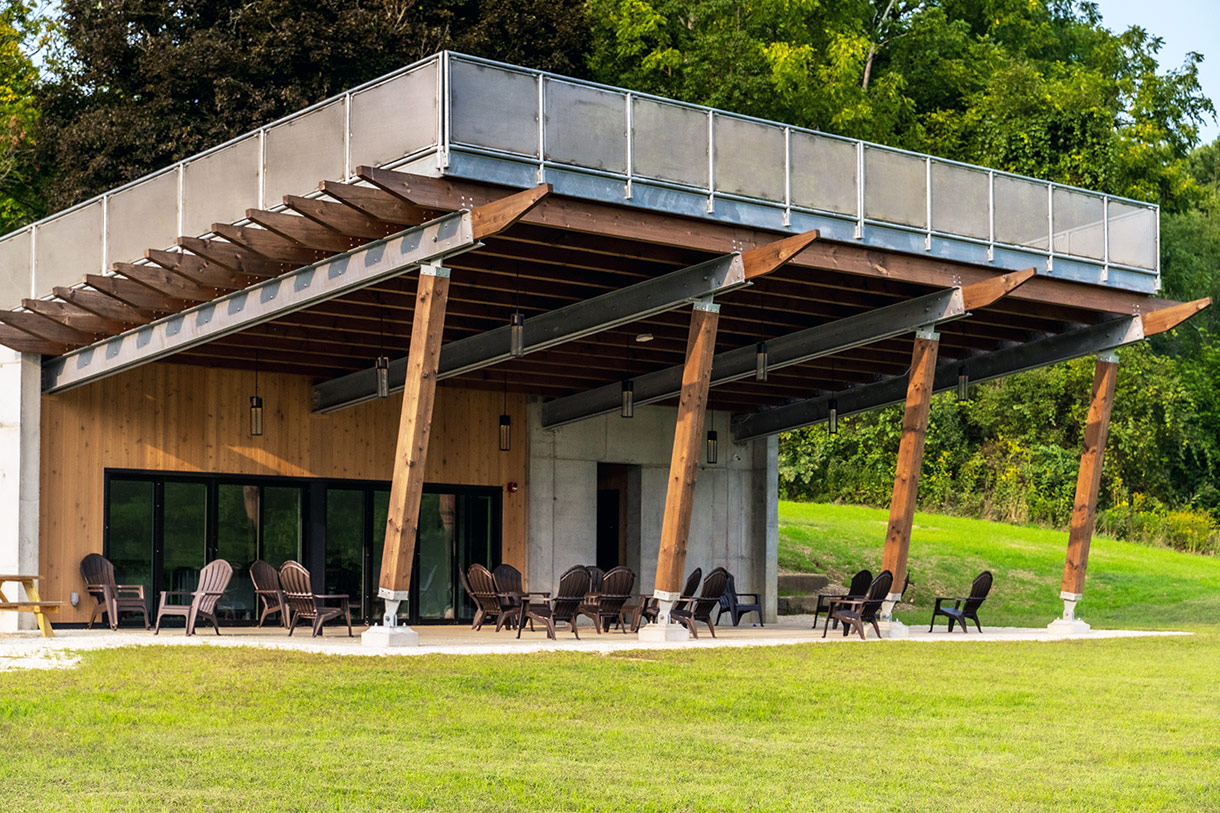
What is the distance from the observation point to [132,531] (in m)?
17.5

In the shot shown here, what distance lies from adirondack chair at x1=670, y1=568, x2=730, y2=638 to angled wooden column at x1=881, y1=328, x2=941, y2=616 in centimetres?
201

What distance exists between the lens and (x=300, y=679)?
1022 centimetres

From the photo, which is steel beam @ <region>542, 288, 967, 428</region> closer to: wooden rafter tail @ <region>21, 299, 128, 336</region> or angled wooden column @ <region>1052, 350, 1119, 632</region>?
angled wooden column @ <region>1052, 350, 1119, 632</region>

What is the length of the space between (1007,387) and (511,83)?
27.5m

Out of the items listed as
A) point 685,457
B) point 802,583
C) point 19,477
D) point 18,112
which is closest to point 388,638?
point 685,457

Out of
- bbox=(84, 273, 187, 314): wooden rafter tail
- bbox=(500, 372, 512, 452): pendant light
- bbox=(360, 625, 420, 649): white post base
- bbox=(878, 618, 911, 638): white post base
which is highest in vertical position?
bbox=(84, 273, 187, 314): wooden rafter tail

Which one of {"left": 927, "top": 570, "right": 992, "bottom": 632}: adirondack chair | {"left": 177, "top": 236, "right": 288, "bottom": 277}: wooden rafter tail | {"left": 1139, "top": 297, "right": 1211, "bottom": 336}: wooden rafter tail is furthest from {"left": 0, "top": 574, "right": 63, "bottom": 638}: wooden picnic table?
{"left": 1139, "top": 297, "right": 1211, "bottom": 336}: wooden rafter tail

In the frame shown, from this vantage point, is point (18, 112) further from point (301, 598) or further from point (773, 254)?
point (773, 254)

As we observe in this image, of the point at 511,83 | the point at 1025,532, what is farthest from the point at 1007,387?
the point at 511,83

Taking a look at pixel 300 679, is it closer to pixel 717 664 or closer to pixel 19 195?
pixel 717 664

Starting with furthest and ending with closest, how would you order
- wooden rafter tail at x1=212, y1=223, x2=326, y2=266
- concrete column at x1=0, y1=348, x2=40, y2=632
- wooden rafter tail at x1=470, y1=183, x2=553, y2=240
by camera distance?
concrete column at x1=0, y1=348, x2=40, y2=632 → wooden rafter tail at x1=212, y1=223, x2=326, y2=266 → wooden rafter tail at x1=470, y1=183, x2=553, y2=240

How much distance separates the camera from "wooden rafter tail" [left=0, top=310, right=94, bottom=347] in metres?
15.6

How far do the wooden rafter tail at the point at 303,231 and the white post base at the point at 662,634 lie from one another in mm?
4861

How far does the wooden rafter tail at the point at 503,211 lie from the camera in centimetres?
1245
